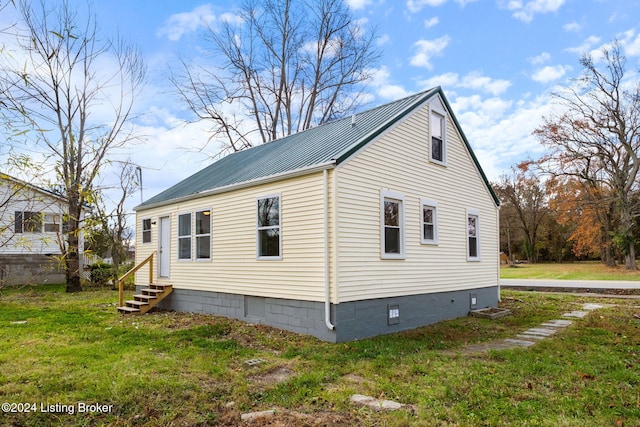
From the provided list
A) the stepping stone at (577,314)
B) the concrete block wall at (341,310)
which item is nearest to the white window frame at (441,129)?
the concrete block wall at (341,310)

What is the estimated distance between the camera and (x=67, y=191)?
A: 360 centimetres

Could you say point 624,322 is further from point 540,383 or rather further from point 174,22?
point 174,22

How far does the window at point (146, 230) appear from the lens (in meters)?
14.0

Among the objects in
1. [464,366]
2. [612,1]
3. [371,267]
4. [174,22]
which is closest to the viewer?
[464,366]

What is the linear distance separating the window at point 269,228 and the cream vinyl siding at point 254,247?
152mm

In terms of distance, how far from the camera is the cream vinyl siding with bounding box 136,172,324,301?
8.32 m

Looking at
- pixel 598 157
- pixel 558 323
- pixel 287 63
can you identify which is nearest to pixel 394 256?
pixel 558 323

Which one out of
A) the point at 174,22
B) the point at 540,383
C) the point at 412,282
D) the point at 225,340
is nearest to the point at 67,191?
the point at 225,340

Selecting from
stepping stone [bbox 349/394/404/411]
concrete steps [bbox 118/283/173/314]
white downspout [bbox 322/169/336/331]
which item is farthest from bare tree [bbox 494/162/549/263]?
stepping stone [bbox 349/394/404/411]

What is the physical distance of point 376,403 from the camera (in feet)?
15.7

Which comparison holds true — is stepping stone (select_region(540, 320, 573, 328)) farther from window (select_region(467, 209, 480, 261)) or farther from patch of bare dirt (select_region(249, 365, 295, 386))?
patch of bare dirt (select_region(249, 365, 295, 386))

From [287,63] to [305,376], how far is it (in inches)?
898

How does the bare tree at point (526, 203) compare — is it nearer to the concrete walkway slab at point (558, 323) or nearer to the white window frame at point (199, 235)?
the concrete walkway slab at point (558, 323)

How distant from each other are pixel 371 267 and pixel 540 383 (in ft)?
12.6
